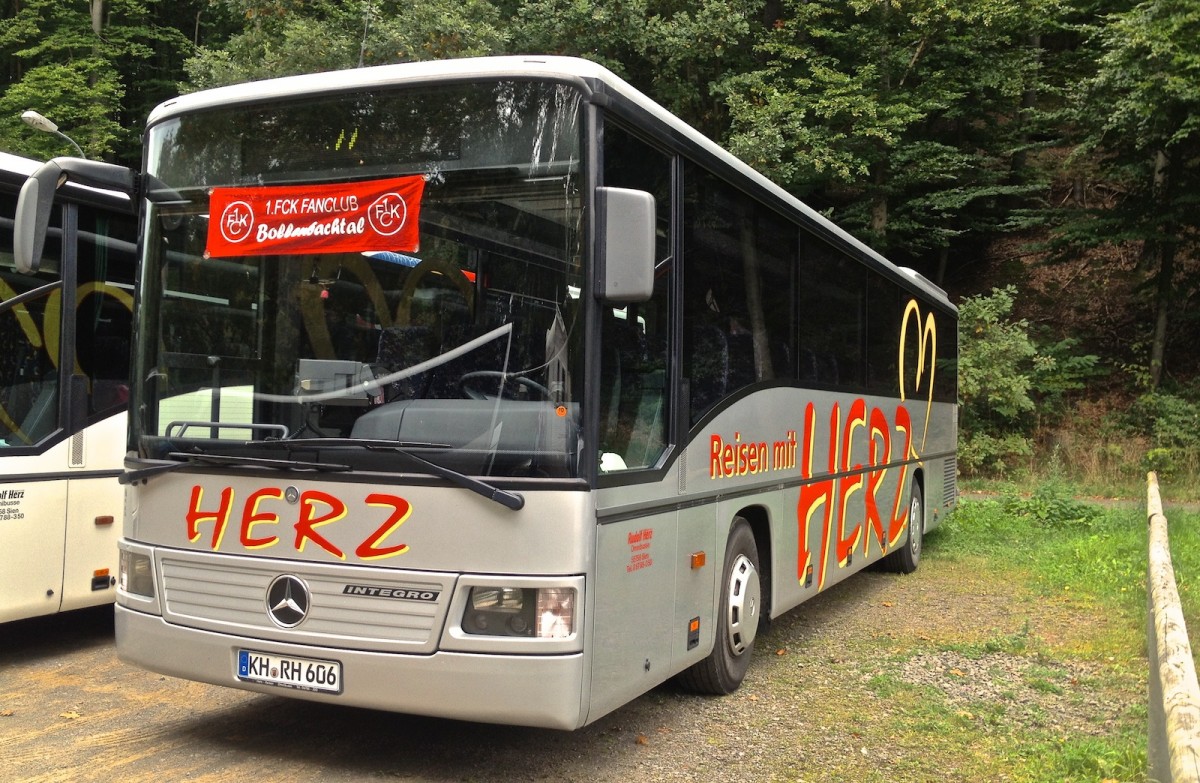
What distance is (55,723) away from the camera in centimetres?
563

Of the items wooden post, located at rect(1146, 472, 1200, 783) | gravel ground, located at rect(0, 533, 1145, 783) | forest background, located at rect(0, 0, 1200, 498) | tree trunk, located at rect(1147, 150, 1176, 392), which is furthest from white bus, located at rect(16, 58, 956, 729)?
tree trunk, located at rect(1147, 150, 1176, 392)

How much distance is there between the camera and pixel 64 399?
7.07 metres

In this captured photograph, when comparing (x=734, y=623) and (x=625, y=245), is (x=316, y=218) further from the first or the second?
(x=734, y=623)

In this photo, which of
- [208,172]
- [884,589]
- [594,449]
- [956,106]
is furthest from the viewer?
[956,106]

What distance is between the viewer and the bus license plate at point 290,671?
4578mm

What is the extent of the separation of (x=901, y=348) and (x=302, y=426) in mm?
8119

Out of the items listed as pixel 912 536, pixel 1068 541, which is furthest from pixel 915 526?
pixel 1068 541

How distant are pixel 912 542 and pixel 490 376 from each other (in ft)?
28.1

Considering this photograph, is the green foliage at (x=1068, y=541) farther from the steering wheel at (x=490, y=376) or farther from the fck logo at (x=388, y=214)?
the fck logo at (x=388, y=214)

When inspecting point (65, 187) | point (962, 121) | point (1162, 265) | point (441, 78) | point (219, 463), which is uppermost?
point (962, 121)

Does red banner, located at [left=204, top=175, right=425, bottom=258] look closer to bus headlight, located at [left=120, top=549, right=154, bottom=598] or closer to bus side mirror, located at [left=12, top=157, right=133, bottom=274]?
bus side mirror, located at [left=12, top=157, right=133, bottom=274]

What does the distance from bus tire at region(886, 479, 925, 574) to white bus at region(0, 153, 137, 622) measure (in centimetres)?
789

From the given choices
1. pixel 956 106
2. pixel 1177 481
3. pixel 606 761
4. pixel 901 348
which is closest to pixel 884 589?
pixel 901 348

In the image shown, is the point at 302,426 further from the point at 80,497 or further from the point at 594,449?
the point at 80,497
